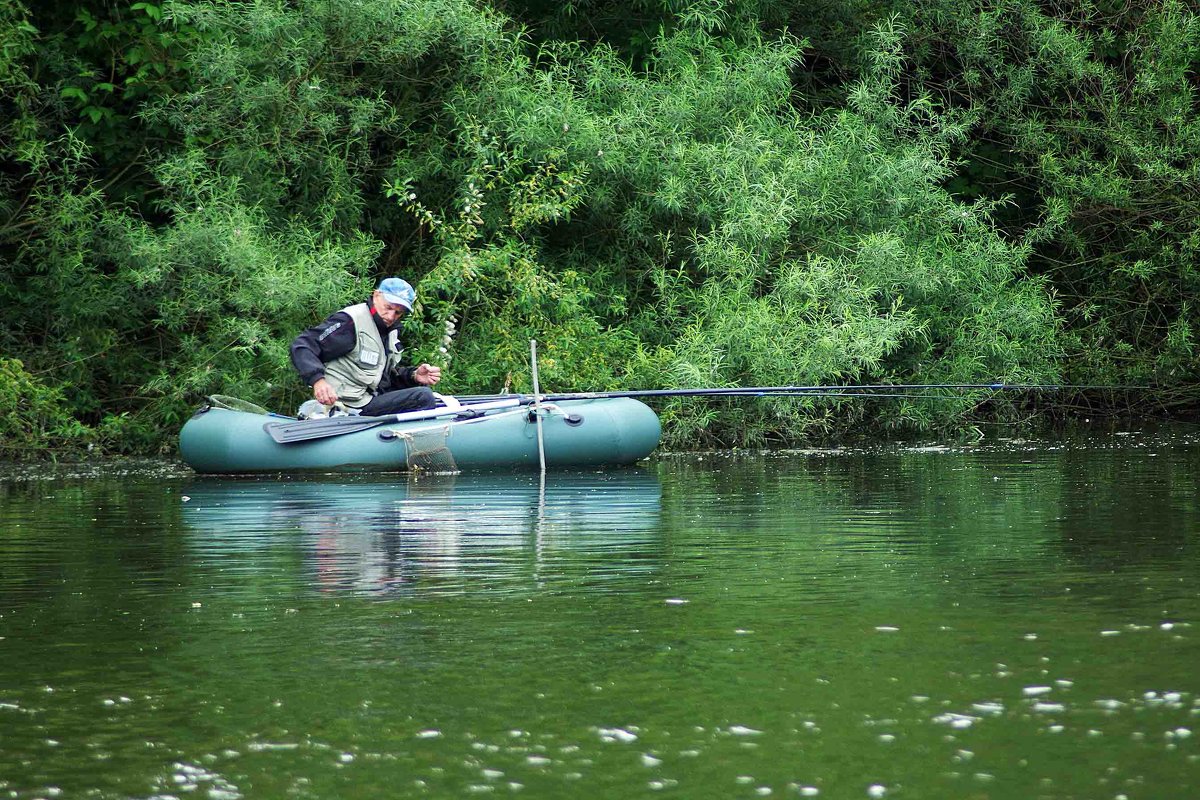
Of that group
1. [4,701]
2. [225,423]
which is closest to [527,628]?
[4,701]

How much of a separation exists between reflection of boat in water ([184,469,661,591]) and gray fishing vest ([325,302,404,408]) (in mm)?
604

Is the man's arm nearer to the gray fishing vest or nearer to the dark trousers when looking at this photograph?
the gray fishing vest

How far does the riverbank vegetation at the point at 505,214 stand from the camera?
1212cm

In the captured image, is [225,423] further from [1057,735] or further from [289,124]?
[1057,735]

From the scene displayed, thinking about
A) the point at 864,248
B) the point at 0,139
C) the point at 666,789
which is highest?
the point at 0,139

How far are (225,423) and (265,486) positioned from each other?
0.67 m

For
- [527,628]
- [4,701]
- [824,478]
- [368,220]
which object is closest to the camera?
[4,701]

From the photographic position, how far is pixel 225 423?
34.4 feet

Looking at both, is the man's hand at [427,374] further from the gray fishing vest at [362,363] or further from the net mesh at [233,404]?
the net mesh at [233,404]

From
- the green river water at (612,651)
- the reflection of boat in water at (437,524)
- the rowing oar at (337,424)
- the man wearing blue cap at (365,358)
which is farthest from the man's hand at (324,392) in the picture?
the green river water at (612,651)

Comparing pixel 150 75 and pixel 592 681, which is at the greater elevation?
pixel 150 75

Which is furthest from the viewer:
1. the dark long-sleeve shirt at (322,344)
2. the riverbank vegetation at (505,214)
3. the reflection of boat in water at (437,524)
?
the riverbank vegetation at (505,214)

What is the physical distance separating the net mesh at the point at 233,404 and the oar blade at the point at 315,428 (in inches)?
16.2

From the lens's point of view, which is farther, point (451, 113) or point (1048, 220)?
point (1048, 220)
